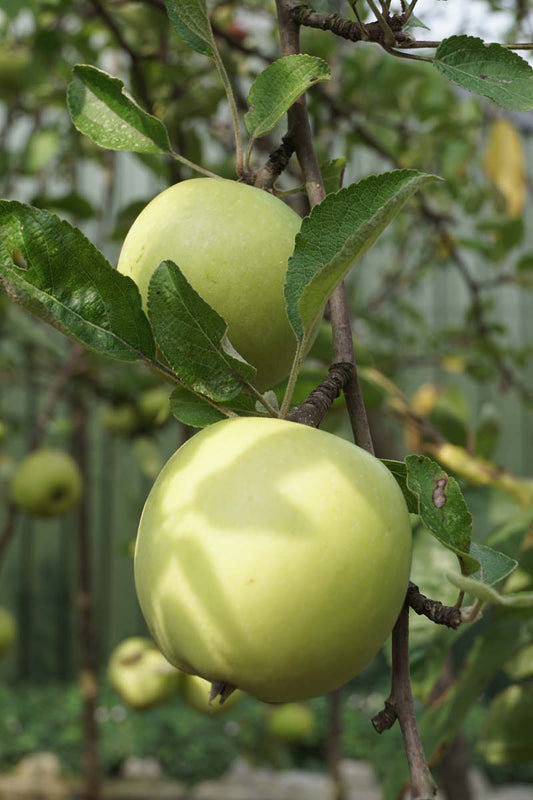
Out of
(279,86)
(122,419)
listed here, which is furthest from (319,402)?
(122,419)

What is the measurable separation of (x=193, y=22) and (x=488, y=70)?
16cm

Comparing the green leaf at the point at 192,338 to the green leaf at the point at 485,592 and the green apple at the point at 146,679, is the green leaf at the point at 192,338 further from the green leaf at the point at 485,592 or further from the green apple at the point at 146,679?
the green apple at the point at 146,679

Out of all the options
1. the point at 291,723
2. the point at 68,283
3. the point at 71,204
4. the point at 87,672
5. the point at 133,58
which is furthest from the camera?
the point at 291,723

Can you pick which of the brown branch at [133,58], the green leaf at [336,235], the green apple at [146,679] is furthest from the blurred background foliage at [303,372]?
the green apple at [146,679]

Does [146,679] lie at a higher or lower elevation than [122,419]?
lower

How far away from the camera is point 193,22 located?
444mm

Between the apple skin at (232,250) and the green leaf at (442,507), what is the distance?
0.40 feet

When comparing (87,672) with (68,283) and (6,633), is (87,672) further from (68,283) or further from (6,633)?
(68,283)

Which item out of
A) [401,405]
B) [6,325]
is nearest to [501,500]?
[401,405]

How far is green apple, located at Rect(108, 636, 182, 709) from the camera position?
1578 mm

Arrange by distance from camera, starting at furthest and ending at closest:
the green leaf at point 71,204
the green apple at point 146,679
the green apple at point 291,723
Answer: the green apple at point 291,723
the green apple at point 146,679
the green leaf at point 71,204

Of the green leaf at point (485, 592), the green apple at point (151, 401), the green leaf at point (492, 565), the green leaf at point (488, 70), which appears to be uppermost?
the green leaf at point (488, 70)

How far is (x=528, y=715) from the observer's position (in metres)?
0.83

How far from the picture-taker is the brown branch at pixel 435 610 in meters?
0.32
